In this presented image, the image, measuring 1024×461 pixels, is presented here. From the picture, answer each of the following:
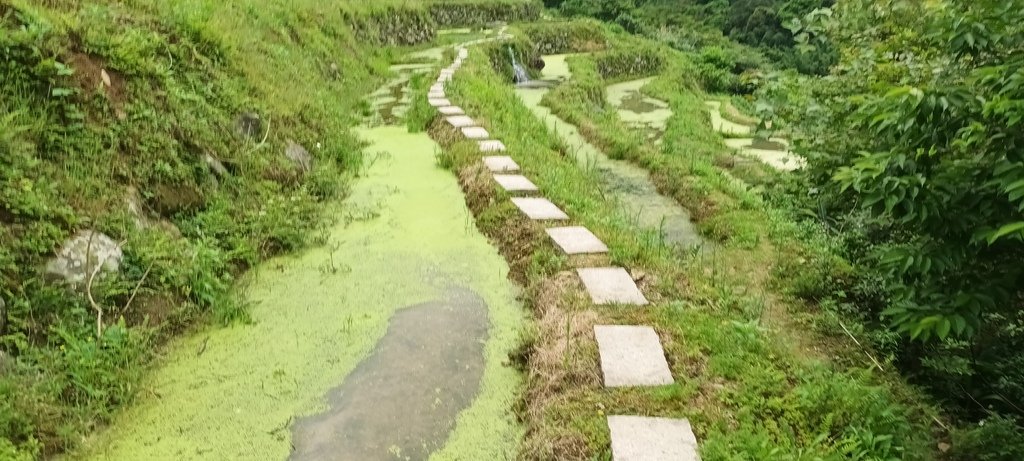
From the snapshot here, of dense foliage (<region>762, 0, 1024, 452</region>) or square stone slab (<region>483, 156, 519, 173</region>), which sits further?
square stone slab (<region>483, 156, 519, 173</region>)

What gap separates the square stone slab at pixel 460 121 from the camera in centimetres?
795

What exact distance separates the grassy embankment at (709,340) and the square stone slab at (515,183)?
0.12m

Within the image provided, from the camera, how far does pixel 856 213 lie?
5.04 meters

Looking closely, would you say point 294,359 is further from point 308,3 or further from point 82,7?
point 308,3

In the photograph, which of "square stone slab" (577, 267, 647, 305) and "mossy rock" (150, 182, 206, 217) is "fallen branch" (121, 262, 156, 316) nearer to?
"mossy rock" (150, 182, 206, 217)

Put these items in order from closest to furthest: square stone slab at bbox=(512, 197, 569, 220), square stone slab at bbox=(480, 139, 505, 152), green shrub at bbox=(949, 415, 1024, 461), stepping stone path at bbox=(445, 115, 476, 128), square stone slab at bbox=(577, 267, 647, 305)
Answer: green shrub at bbox=(949, 415, 1024, 461) < square stone slab at bbox=(577, 267, 647, 305) < square stone slab at bbox=(512, 197, 569, 220) < square stone slab at bbox=(480, 139, 505, 152) < stepping stone path at bbox=(445, 115, 476, 128)

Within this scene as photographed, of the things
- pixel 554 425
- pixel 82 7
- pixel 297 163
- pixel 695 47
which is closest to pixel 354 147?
pixel 297 163

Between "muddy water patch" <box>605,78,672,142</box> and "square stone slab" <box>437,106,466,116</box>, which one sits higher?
"square stone slab" <box>437,106,466,116</box>

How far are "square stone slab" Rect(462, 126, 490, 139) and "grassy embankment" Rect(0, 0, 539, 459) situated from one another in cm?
123

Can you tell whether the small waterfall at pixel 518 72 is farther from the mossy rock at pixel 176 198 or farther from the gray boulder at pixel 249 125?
the mossy rock at pixel 176 198

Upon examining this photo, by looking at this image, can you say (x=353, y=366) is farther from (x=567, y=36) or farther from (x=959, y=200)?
(x=567, y=36)

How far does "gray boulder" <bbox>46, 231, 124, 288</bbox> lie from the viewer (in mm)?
3470

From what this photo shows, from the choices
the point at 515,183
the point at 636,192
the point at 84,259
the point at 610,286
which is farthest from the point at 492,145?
the point at 84,259

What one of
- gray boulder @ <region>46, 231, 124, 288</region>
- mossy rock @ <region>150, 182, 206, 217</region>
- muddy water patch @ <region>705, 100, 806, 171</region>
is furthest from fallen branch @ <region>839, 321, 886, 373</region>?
muddy water patch @ <region>705, 100, 806, 171</region>
